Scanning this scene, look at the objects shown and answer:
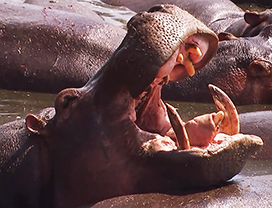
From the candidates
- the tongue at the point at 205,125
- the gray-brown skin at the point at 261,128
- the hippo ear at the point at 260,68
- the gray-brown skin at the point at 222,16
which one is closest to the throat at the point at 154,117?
the tongue at the point at 205,125

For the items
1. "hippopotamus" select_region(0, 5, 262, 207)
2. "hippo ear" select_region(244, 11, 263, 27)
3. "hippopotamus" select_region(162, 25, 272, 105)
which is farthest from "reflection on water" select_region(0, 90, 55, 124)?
"hippo ear" select_region(244, 11, 263, 27)

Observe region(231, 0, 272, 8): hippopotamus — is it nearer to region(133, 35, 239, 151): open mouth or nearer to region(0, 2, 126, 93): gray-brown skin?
region(0, 2, 126, 93): gray-brown skin

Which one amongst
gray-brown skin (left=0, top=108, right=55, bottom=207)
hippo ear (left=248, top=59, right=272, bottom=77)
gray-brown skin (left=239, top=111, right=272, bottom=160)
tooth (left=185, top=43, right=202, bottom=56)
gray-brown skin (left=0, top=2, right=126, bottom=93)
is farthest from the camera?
hippo ear (left=248, top=59, right=272, bottom=77)

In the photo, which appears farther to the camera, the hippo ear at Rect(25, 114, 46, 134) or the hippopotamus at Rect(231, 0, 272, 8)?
the hippopotamus at Rect(231, 0, 272, 8)

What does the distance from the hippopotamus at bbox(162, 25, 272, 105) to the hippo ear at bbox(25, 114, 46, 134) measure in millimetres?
2492

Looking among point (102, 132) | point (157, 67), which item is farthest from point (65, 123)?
point (157, 67)

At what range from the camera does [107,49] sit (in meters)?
6.11

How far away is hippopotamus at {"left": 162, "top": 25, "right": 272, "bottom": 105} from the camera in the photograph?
6102mm

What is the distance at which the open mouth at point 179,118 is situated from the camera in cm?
330

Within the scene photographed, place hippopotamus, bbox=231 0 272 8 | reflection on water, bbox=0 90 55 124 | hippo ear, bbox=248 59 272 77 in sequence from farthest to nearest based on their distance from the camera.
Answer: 1. hippopotamus, bbox=231 0 272 8
2. hippo ear, bbox=248 59 272 77
3. reflection on water, bbox=0 90 55 124

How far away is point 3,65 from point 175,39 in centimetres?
295

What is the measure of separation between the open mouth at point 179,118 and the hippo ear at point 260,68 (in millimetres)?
2510

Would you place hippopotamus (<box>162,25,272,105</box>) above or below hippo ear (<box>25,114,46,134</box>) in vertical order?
below

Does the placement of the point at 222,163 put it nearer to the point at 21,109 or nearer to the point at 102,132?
the point at 102,132
